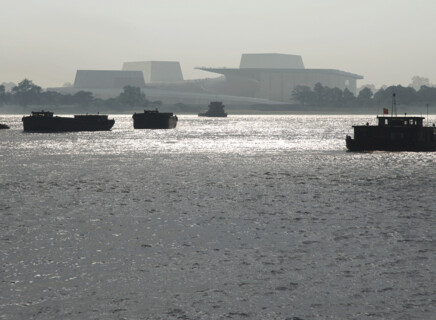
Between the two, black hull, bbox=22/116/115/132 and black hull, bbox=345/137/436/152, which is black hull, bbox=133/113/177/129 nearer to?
black hull, bbox=22/116/115/132

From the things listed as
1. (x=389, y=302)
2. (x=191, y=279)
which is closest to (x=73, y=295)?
(x=191, y=279)

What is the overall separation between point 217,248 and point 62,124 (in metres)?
151

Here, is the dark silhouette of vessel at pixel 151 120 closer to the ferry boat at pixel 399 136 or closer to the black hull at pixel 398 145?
the black hull at pixel 398 145

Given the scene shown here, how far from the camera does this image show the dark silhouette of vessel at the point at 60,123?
167875 mm

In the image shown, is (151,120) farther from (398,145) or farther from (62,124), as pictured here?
(398,145)

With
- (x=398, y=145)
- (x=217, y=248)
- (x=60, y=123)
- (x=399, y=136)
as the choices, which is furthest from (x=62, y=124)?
(x=217, y=248)

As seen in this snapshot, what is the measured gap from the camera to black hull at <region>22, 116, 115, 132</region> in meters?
168

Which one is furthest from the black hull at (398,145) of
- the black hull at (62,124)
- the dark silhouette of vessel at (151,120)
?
the black hull at (62,124)

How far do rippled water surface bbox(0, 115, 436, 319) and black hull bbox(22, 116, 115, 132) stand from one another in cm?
11042

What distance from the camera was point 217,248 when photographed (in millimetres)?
27000

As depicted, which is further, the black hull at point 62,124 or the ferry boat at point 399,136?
the black hull at point 62,124

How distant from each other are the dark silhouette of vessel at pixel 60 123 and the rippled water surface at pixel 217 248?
111 m

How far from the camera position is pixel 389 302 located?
61.3 feet

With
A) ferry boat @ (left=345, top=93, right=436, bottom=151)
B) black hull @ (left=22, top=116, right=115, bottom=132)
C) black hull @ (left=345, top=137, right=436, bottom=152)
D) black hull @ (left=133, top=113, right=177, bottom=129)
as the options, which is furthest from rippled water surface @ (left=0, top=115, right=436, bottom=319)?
Answer: black hull @ (left=133, top=113, right=177, bottom=129)
